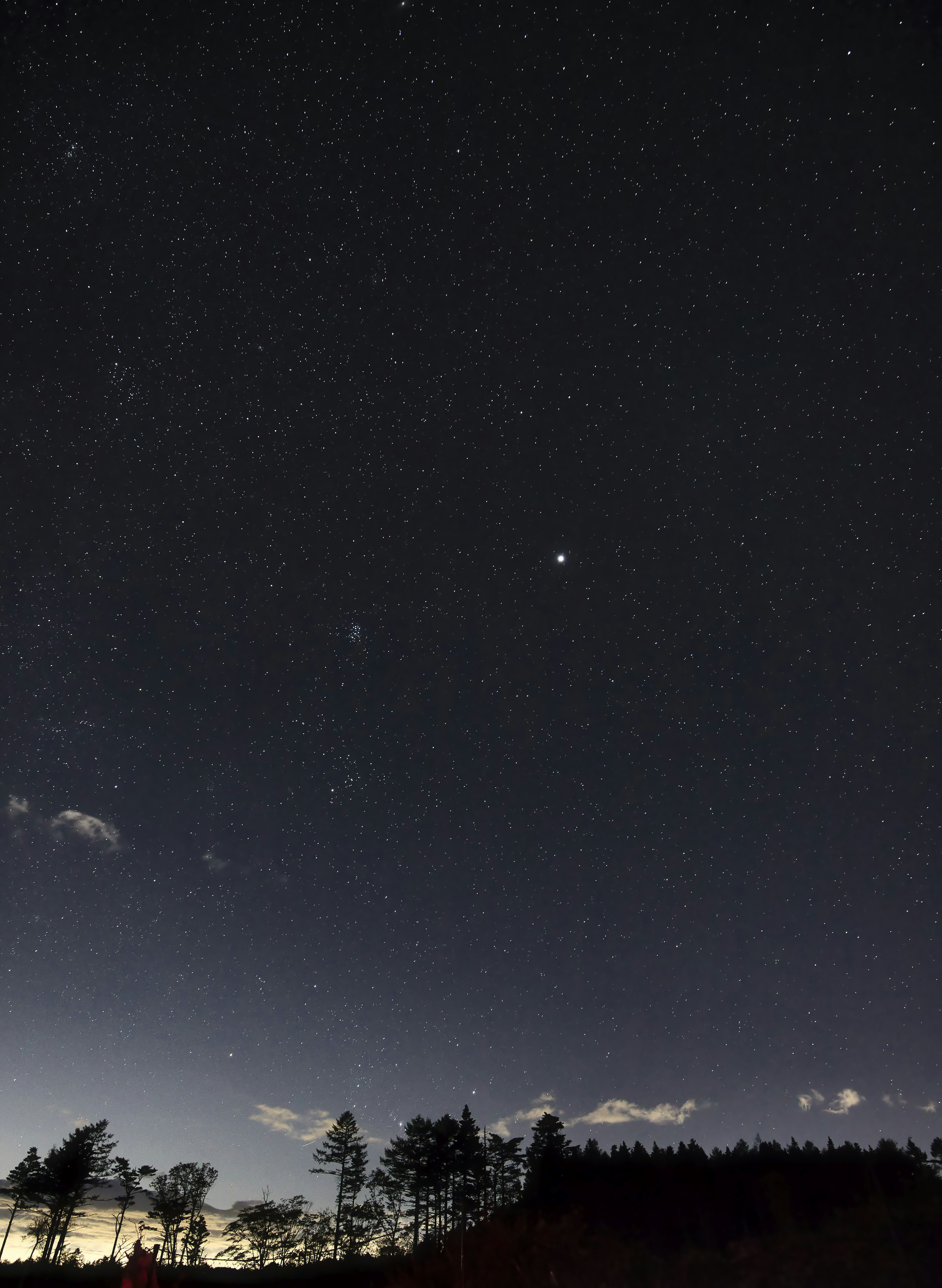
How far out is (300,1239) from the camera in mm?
55750

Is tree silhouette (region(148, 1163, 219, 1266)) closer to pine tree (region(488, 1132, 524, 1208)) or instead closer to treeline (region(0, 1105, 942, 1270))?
treeline (region(0, 1105, 942, 1270))

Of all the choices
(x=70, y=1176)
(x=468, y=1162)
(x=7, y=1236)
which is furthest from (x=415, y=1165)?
(x=7, y=1236)

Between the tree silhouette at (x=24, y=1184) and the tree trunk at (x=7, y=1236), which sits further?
the tree trunk at (x=7, y=1236)

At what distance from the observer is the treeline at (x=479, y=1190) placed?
125 feet

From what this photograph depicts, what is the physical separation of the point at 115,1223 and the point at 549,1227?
290 feet

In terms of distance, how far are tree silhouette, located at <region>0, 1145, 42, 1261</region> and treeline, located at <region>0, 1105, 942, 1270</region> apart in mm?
157

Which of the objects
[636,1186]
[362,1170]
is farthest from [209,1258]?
[636,1186]

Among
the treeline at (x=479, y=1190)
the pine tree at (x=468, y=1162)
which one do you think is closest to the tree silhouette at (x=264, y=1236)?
the treeline at (x=479, y=1190)

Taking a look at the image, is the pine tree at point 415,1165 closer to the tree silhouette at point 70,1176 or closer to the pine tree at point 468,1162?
the pine tree at point 468,1162

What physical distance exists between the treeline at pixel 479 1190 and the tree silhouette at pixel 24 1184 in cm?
16

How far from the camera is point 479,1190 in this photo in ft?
167

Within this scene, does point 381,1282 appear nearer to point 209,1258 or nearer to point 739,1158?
point 739,1158

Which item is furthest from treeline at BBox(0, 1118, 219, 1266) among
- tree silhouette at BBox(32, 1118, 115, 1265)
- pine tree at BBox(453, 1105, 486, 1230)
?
pine tree at BBox(453, 1105, 486, 1230)

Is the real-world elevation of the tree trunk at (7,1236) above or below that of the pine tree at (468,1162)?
below
